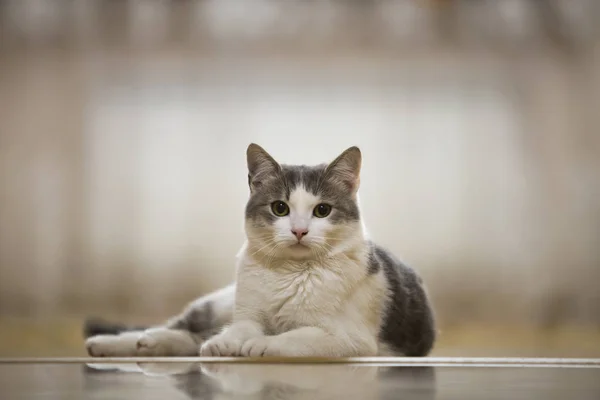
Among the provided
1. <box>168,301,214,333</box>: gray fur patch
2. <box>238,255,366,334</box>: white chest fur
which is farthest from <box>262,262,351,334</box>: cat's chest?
<box>168,301,214,333</box>: gray fur patch

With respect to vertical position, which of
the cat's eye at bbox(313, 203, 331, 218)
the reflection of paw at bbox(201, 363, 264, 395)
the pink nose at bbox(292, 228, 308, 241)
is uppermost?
the cat's eye at bbox(313, 203, 331, 218)

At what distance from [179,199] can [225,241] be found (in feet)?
1.19

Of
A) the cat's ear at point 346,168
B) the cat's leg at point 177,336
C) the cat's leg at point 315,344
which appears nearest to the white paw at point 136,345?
the cat's leg at point 177,336

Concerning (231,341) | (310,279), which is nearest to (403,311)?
(310,279)

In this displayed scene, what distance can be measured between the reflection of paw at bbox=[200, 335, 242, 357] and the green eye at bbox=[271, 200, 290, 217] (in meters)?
0.35

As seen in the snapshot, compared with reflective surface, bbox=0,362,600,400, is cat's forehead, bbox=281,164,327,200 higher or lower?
higher

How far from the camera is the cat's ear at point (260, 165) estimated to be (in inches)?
71.2

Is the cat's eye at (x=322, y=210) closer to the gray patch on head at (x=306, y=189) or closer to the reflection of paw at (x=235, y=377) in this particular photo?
the gray patch on head at (x=306, y=189)

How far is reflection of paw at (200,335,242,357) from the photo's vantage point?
1.59 meters

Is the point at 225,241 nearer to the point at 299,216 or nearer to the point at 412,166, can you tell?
the point at 412,166

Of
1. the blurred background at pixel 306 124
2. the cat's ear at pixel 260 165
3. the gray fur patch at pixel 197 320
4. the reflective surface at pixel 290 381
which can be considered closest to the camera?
the reflective surface at pixel 290 381

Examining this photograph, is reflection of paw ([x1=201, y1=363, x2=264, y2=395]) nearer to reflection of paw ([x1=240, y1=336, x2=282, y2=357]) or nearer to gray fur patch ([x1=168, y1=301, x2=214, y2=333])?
reflection of paw ([x1=240, y1=336, x2=282, y2=357])

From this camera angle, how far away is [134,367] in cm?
147

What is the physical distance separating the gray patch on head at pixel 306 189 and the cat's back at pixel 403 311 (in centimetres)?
16
